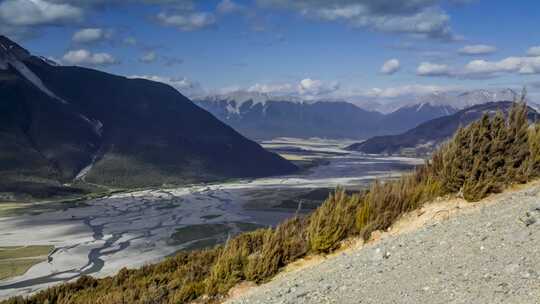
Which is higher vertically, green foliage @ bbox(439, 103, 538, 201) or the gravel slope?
green foliage @ bbox(439, 103, 538, 201)

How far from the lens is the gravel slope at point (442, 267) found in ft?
23.3

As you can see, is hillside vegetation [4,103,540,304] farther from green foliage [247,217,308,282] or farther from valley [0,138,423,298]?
valley [0,138,423,298]

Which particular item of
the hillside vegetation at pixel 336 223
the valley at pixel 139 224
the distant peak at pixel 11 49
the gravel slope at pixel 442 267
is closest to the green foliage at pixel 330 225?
the hillside vegetation at pixel 336 223

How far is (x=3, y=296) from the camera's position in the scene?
39.8 meters

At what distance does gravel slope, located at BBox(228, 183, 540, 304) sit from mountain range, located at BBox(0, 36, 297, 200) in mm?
110195

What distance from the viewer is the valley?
49.5 meters

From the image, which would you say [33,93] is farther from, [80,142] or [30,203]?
[30,203]

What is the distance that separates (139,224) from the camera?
72.6 meters

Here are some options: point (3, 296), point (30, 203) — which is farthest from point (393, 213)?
point (30, 203)

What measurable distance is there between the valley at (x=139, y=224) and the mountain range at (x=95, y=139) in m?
24.6

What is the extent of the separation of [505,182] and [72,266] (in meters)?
45.4

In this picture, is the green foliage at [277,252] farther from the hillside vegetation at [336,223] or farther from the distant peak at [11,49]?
the distant peak at [11,49]

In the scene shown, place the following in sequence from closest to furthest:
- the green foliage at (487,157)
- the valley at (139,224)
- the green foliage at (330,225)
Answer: the green foliage at (330,225) → the green foliage at (487,157) → the valley at (139,224)

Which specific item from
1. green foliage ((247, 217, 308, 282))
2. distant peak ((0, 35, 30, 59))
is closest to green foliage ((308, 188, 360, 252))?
green foliage ((247, 217, 308, 282))
